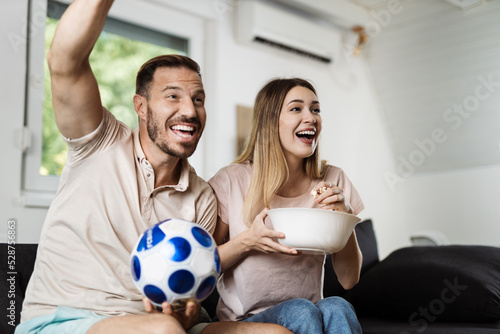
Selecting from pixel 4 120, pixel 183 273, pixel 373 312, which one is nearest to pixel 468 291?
pixel 373 312

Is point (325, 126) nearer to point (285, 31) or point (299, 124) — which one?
point (285, 31)

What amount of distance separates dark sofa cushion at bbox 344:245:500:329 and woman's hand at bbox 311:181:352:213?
803 mm

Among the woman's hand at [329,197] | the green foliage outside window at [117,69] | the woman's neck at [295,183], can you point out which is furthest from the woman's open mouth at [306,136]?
the green foliage outside window at [117,69]

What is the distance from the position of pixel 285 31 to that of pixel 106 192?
8.34 feet

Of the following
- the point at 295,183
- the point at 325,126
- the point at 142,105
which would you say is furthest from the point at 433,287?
the point at 325,126

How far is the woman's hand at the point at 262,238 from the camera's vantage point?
1541 mm

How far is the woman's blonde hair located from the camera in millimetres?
Result: 1784

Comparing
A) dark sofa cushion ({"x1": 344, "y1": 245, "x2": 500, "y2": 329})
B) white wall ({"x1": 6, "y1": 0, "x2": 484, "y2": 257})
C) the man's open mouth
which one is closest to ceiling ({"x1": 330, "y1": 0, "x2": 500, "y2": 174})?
white wall ({"x1": 6, "y1": 0, "x2": 484, "y2": 257})

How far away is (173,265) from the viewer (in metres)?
1.22

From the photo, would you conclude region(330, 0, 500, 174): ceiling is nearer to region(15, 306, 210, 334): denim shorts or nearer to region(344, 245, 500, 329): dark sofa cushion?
region(344, 245, 500, 329): dark sofa cushion

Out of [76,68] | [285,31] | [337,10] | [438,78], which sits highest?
[337,10]

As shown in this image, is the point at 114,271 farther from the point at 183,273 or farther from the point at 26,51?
the point at 26,51

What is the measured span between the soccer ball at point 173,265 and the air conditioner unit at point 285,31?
2.53m

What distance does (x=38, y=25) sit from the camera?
274cm
